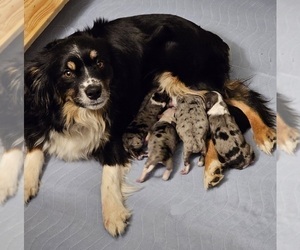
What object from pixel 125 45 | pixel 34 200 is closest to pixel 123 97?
pixel 125 45

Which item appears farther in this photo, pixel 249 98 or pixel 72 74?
pixel 249 98

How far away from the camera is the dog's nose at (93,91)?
1.16m

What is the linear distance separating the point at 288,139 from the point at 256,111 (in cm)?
12

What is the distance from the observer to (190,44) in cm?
134

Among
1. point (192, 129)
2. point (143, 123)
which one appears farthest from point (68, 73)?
point (192, 129)

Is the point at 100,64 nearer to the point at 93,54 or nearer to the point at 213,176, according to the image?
the point at 93,54

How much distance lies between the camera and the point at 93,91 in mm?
1163

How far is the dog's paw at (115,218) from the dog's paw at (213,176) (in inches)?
8.3

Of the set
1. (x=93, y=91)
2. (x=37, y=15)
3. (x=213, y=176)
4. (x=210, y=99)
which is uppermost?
(x=37, y=15)

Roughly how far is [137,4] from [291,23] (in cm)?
45

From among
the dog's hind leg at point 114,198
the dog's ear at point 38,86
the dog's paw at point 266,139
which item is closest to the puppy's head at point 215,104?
the dog's paw at point 266,139

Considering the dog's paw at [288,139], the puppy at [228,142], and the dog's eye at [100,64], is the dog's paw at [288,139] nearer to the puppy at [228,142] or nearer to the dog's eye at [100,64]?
the puppy at [228,142]

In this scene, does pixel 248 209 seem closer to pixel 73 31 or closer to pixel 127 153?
pixel 127 153

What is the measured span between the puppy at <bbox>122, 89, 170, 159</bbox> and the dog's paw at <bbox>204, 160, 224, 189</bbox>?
171 millimetres
